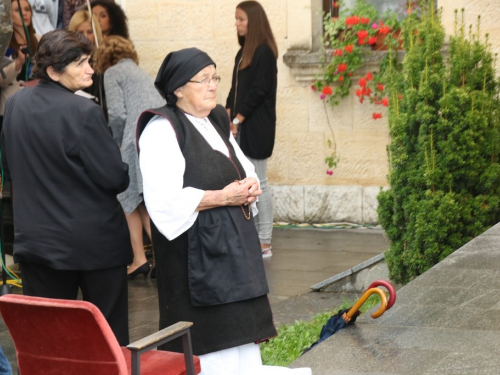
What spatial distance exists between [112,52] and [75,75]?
302 cm

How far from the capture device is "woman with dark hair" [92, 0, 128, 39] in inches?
348

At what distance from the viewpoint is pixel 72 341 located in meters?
3.63

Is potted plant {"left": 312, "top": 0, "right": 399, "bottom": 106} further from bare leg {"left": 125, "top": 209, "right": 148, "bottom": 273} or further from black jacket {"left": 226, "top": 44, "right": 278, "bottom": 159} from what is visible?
bare leg {"left": 125, "top": 209, "right": 148, "bottom": 273}

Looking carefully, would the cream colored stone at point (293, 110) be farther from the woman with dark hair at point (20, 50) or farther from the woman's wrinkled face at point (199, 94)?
the woman's wrinkled face at point (199, 94)

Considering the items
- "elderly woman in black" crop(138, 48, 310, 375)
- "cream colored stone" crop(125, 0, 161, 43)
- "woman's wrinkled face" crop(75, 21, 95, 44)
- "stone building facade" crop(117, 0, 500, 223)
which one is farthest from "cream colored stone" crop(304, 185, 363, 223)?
"elderly woman in black" crop(138, 48, 310, 375)

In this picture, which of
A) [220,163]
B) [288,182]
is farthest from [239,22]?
[220,163]

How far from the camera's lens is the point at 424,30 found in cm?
693

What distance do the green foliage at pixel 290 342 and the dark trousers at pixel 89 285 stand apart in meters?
1.09

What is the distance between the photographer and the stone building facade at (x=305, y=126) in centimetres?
1004

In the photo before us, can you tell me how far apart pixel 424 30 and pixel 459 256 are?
1811 mm

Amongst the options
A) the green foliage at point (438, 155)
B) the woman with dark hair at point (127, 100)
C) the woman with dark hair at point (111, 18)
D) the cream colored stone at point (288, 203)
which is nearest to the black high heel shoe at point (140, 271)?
the woman with dark hair at point (127, 100)

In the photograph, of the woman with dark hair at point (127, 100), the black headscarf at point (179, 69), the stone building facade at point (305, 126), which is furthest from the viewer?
the stone building facade at point (305, 126)

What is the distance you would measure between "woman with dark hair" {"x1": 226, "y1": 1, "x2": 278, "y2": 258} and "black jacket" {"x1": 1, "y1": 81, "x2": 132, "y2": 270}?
3874mm

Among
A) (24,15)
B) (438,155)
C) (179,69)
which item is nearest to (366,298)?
(179,69)
